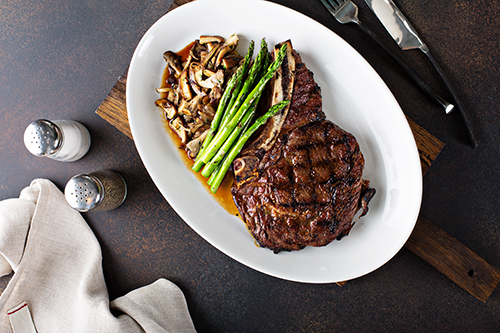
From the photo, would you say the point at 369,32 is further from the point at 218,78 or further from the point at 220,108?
the point at 220,108

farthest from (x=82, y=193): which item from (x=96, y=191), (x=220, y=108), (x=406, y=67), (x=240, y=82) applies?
(x=406, y=67)

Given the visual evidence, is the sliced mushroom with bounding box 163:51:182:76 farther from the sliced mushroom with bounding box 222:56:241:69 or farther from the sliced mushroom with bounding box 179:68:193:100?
the sliced mushroom with bounding box 222:56:241:69

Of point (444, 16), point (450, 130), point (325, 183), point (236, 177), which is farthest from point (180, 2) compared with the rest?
point (450, 130)

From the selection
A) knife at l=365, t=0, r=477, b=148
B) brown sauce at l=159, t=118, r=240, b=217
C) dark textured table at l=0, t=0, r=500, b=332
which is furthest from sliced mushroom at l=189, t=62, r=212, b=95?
knife at l=365, t=0, r=477, b=148

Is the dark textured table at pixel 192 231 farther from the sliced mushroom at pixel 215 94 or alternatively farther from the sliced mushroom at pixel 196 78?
the sliced mushroom at pixel 215 94

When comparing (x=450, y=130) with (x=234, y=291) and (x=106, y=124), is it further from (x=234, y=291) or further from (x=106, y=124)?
(x=106, y=124)
